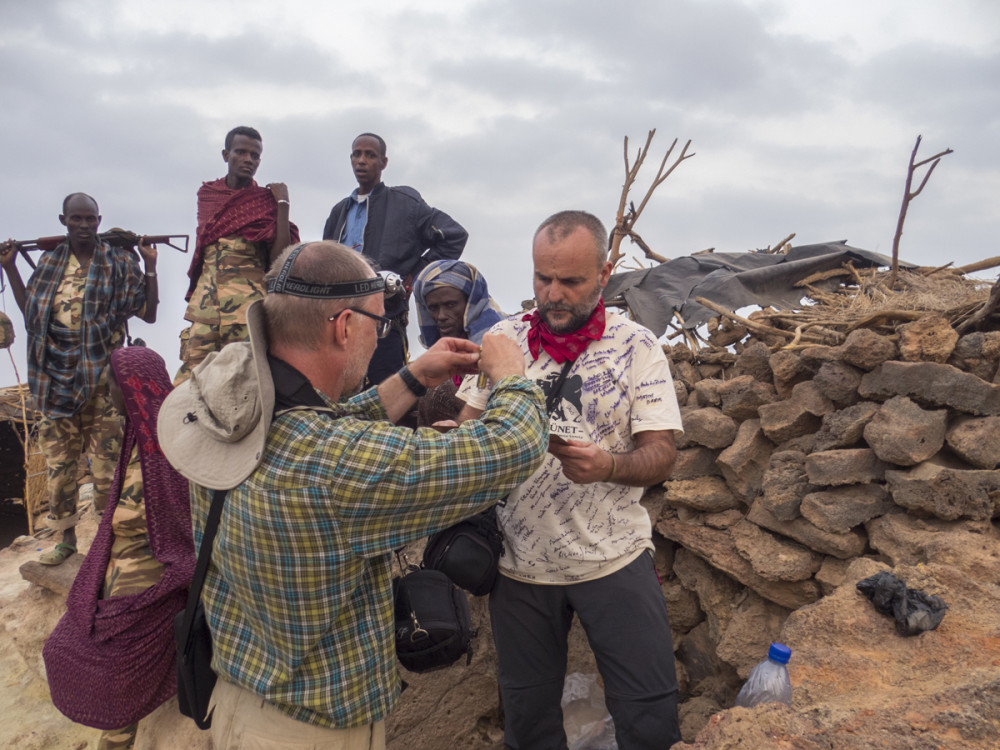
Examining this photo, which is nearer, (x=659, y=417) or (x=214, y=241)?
(x=659, y=417)

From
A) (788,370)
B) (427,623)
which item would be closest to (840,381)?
(788,370)

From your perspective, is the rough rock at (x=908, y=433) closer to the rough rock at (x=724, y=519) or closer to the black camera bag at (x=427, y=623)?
the rough rock at (x=724, y=519)

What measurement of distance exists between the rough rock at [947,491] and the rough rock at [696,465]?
1129mm

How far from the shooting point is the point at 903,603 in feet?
7.04

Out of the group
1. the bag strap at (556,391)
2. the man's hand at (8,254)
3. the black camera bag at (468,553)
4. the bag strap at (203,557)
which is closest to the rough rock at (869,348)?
the bag strap at (556,391)

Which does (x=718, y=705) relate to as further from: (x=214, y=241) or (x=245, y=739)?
(x=214, y=241)

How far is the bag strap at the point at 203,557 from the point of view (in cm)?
160

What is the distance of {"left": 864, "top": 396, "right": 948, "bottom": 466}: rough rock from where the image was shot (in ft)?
10.2

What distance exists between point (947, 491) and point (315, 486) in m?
2.90

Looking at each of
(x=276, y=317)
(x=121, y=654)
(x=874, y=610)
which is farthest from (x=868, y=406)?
(x=121, y=654)

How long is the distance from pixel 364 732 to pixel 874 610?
5.73 feet

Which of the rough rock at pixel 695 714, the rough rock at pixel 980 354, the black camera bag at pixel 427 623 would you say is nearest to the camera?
the black camera bag at pixel 427 623

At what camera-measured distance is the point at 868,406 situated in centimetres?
342
